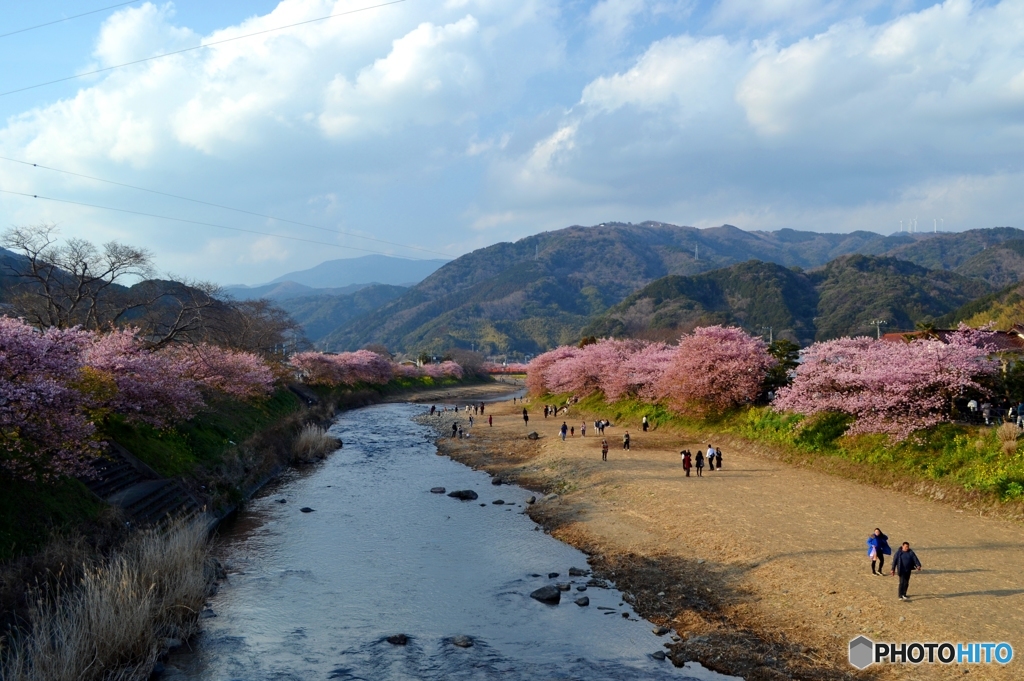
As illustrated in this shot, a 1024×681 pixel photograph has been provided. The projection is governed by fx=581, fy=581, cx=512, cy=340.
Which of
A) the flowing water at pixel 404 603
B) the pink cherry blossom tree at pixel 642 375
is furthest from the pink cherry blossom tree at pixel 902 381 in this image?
the flowing water at pixel 404 603

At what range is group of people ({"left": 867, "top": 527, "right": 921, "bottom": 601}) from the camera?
1390 cm

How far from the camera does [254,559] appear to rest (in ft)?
63.6

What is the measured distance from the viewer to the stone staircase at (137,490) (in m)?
18.7

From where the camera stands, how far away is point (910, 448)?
81.3 ft

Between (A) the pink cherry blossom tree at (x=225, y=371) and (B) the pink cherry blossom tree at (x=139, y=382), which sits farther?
(A) the pink cherry blossom tree at (x=225, y=371)

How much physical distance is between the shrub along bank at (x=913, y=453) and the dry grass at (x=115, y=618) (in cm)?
2502

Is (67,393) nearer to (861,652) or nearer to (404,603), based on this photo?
(404,603)

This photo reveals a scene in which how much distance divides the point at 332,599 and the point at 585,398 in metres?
45.3

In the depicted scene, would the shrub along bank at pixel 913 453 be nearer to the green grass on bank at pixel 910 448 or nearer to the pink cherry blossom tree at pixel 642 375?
the green grass on bank at pixel 910 448

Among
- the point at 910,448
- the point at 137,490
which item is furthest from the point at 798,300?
the point at 137,490

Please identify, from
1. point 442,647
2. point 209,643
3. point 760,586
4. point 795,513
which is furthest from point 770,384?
point 209,643

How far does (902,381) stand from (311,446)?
33.9 meters

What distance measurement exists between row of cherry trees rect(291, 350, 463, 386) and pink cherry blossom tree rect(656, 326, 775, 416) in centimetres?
5106

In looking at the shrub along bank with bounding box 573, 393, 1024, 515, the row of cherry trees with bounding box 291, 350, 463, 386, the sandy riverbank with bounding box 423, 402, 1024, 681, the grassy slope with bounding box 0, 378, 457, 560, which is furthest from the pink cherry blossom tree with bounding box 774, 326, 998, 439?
the row of cherry trees with bounding box 291, 350, 463, 386
